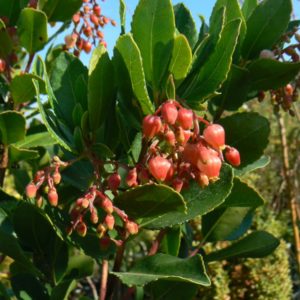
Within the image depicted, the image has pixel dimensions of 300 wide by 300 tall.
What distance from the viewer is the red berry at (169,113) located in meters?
0.85

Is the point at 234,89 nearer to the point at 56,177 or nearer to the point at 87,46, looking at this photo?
the point at 56,177

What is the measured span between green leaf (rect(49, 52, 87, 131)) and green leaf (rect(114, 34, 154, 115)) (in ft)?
0.57

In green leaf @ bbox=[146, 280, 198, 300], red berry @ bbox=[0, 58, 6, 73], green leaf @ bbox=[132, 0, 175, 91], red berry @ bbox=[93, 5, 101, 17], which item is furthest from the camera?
red berry @ bbox=[93, 5, 101, 17]

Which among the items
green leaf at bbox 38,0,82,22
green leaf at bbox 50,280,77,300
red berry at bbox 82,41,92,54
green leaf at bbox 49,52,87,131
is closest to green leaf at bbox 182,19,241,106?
green leaf at bbox 49,52,87,131

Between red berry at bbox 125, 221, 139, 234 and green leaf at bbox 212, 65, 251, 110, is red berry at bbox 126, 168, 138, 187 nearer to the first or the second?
red berry at bbox 125, 221, 139, 234

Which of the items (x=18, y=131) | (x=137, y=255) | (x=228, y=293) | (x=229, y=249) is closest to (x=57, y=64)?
(x=18, y=131)

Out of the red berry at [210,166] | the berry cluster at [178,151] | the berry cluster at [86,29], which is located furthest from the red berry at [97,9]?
the red berry at [210,166]

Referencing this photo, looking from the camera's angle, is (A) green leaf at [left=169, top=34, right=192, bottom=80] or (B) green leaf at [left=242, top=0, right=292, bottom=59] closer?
(A) green leaf at [left=169, top=34, right=192, bottom=80]

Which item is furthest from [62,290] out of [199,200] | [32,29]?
[32,29]

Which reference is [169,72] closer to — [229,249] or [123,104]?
[123,104]

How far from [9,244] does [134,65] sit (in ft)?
1.59

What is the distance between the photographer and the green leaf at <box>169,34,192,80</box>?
940mm

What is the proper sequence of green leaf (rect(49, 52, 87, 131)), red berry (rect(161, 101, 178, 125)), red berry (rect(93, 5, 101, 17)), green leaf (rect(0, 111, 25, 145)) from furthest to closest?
1. red berry (rect(93, 5, 101, 17))
2. green leaf (rect(0, 111, 25, 145))
3. green leaf (rect(49, 52, 87, 131))
4. red berry (rect(161, 101, 178, 125))

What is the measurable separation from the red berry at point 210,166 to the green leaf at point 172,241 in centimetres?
39
